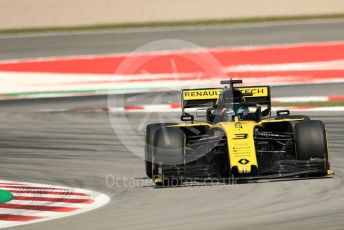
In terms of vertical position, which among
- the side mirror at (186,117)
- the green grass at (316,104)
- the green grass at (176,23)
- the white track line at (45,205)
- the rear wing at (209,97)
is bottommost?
the white track line at (45,205)

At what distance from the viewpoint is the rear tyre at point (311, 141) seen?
493 inches

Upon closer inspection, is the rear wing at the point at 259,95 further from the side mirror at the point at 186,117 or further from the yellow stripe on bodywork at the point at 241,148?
the yellow stripe on bodywork at the point at 241,148

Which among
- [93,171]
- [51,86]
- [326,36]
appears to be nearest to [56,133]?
[93,171]

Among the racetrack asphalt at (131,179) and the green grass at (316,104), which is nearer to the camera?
the racetrack asphalt at (131,179)

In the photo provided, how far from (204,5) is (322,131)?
1097 inches

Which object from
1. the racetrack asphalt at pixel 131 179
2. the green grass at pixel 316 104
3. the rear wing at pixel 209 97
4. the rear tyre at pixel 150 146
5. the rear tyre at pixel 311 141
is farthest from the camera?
the green grass at pixel 316 104

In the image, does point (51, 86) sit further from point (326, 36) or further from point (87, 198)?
point (87, 198)

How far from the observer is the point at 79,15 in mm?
40312

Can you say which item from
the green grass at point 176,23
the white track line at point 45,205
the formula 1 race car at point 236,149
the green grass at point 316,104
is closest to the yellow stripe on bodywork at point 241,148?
the formula 1 race car at point 236,149

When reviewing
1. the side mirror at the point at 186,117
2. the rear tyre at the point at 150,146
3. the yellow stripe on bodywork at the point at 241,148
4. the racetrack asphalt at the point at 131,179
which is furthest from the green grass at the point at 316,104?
the yellow stripe on bodywork at the point at 241,148

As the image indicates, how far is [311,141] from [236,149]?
3.61 feet

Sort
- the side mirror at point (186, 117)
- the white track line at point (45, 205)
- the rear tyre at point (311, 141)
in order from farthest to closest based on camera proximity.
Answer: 1. the side mirror at point (186, 117)
2. the rear tyre at point (311, 141)
3. the white track line at point (45, 205)

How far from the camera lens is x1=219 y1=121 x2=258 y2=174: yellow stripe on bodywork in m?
12.0

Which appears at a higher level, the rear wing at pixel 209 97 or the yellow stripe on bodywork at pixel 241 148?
the rear wing at pixel 209 97
